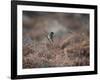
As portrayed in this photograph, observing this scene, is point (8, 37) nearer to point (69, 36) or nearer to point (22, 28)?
point (22, 28)

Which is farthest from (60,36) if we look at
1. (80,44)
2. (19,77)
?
(19,77)

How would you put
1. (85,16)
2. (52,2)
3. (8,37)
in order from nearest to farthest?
(8,37) < (52,2) < (85,16)

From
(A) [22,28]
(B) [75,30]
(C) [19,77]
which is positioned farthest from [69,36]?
(C) [19,77]

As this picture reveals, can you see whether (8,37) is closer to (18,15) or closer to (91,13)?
(18,15)

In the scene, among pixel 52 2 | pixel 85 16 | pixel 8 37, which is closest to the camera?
pixel 8 37

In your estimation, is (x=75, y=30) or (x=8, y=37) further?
(x=75, y=30)

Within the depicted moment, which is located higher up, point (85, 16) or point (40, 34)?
point (85, 16)

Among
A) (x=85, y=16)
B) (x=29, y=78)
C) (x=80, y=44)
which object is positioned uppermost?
(x=85, y=16)
